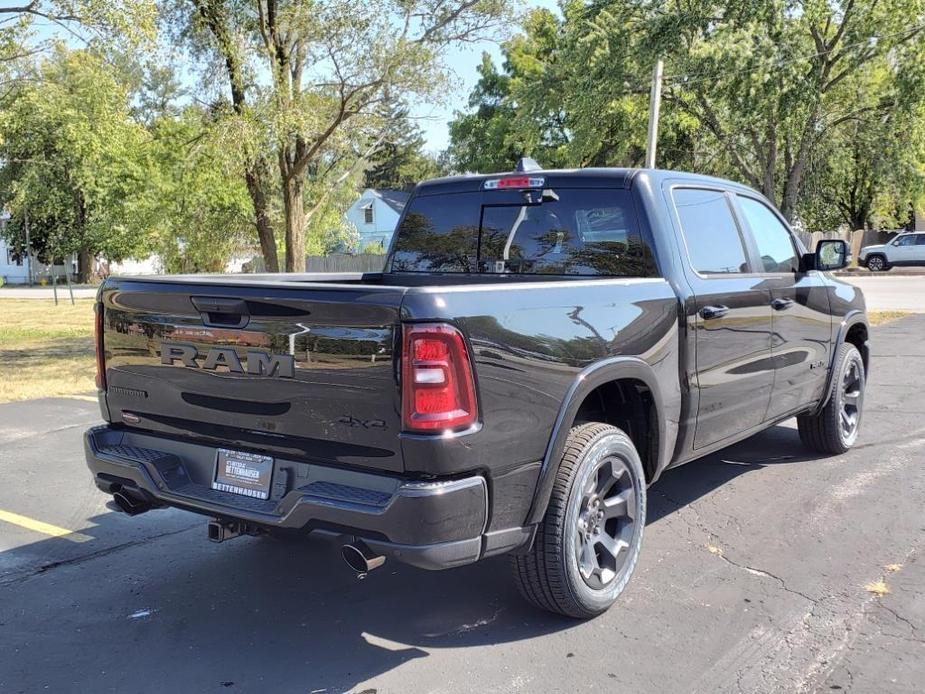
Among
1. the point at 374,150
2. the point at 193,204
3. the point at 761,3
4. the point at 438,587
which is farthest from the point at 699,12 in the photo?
the point at 438,587

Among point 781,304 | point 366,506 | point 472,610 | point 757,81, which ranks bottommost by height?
point 472,610

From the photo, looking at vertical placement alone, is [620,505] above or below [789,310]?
below

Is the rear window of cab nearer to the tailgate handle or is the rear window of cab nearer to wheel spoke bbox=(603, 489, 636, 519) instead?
wheel spoke bbox=(603, 489, 636, 519)

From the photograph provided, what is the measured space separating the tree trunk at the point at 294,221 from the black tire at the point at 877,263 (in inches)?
1257

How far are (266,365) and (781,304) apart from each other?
3.27 meters

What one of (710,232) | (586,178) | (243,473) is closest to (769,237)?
(710,232)

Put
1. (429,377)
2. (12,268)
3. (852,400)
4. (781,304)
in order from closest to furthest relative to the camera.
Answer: (429,377) → (781,304) → (852,400) → (12,268)

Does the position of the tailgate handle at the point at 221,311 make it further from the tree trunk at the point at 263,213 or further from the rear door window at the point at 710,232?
the tree trunk at the point at 263,213

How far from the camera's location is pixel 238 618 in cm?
369

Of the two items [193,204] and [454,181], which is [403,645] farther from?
[193,204]

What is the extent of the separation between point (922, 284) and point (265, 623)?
3011cm

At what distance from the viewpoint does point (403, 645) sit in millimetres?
3422

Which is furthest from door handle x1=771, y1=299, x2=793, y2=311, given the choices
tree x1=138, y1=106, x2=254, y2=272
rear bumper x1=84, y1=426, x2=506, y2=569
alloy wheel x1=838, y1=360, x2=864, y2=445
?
tree x1=138, y1=106, x2=254, y2=272

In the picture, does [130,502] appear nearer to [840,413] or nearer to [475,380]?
[475,380]
